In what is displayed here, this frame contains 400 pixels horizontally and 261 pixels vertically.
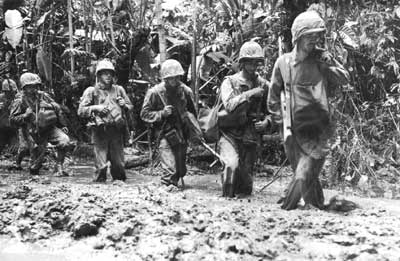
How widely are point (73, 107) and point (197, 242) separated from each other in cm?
861

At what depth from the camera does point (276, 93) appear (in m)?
6.57

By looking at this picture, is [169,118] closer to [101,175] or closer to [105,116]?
[105,116]

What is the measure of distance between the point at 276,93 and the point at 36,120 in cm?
483

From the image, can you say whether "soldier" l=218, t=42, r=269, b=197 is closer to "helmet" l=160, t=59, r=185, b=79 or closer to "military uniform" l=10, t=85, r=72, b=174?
"helmet" l=160, t=59, r=185, b=79

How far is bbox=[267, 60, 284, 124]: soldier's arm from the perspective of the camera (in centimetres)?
649

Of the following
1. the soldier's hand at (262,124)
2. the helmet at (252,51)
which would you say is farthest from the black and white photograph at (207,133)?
the soldier's hand at (262,124)

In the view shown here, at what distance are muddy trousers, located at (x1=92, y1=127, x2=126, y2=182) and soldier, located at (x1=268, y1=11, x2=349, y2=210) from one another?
336 centimetres

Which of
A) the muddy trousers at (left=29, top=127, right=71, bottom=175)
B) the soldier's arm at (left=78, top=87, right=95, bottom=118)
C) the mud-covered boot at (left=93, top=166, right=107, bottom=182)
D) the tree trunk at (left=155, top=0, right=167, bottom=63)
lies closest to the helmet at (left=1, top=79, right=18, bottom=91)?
the muddy trousers at (left=29, top=127, right=71, bottom=175)

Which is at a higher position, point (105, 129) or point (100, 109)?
point (100, 109)

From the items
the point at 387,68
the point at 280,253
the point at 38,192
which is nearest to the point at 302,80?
the point at 280,253

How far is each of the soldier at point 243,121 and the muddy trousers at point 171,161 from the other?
2.72 ft

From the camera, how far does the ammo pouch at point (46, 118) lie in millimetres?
9742

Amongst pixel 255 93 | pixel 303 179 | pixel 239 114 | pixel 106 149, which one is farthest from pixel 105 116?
pixel 303 179

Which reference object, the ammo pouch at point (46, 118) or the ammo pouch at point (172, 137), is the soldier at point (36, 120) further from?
the ammo pouch at point (172, 137)
